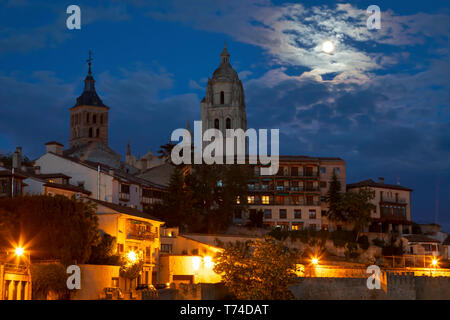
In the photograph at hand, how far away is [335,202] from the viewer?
102 metres

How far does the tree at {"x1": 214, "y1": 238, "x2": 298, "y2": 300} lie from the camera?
59.8 meters

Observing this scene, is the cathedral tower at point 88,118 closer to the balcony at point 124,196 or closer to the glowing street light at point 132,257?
the balcony at point 124,196

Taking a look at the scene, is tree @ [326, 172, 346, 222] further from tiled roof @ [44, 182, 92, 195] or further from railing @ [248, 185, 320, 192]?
tiled roof @ [44, 182, 92, 195]

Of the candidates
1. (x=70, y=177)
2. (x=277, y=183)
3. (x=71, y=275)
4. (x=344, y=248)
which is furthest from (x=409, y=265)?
(x=71, y=275)

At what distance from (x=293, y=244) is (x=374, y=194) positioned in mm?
20309

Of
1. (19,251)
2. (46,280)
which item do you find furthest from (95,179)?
(19,251)

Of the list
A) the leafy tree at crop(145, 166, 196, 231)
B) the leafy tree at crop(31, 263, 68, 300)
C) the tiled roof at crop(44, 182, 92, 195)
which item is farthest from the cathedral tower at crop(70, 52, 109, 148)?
the leafy tree at crop(31, 263, 68, 300)

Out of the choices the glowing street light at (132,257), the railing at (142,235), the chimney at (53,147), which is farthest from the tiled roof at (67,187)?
the glowing street light at (132,257)

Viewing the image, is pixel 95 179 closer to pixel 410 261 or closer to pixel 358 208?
pixel 358 208

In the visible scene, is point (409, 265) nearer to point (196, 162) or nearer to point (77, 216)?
point (196, 162)

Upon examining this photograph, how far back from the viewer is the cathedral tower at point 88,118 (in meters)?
172

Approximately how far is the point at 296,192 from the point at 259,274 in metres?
47.3

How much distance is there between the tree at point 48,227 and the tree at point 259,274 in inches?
477
